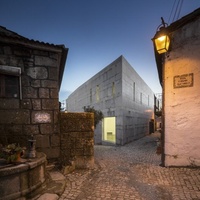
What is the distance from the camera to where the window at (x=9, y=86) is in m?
5.27

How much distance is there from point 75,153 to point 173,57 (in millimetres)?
4776

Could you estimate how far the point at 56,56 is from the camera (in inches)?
239

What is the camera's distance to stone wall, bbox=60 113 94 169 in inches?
235

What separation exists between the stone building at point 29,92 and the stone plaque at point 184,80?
4.10 metres

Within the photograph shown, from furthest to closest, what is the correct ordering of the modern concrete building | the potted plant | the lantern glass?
the modern concrete building < the lantern glass < the potted plant

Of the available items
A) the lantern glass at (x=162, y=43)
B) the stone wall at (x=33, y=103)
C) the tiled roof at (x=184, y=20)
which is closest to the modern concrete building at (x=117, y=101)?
the tiled roof at (x=184, y=20)

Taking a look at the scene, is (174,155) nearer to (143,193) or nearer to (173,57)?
(143,193)

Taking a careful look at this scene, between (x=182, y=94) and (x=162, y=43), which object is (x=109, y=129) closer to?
(x=182, y=94)

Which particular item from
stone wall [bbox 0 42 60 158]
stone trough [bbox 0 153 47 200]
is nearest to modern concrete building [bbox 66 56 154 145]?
stone wall [bbox 0 42 60 158]

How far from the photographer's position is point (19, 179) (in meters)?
3.66

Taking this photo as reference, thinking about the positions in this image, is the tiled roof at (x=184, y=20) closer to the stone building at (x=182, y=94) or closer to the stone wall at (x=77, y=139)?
the stone building at (x=182, y=94)

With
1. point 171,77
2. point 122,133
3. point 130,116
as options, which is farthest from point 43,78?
point 130,116

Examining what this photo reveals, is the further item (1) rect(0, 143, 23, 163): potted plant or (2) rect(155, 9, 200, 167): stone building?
(2) rect(155, 9, 200, 167): stone building

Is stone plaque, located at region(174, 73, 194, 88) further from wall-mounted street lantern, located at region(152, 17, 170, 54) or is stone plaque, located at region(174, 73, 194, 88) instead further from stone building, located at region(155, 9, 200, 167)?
wall-mounted street lantern, located at region(152, 17, 170, 54)
